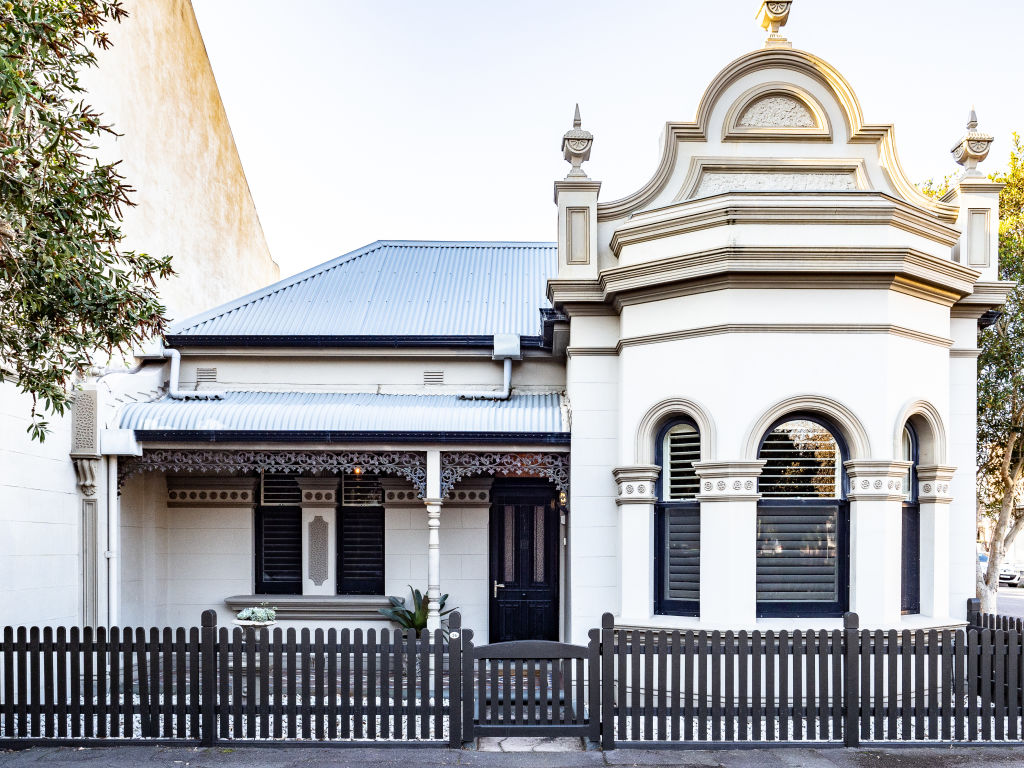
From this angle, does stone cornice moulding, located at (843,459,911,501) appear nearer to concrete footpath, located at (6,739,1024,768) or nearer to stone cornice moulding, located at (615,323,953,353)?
stone cornice moulding, located at (615,323,953,353)

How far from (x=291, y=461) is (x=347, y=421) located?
0.99 m

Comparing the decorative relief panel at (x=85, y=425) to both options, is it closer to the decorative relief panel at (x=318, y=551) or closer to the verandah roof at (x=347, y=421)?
the verandah roof at (x=347, y=421)

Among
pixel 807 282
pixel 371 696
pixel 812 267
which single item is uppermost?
pixel 812 267

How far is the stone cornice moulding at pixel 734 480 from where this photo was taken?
9258 mm

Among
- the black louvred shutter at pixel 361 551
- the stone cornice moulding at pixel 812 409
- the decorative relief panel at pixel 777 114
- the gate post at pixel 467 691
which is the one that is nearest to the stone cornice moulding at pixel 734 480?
the stone cornice moulding at pixel 812 409

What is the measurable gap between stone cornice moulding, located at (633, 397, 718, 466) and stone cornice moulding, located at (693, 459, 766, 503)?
0.54ft

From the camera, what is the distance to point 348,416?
37.4 feet

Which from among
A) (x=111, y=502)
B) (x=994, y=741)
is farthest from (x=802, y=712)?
(x=111, y=502)

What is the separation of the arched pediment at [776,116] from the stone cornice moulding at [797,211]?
1.13 meters

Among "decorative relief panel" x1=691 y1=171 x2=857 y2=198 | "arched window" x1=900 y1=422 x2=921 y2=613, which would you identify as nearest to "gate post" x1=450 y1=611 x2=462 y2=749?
"arched window" x1=900 y1=422 x2=921 y2=613

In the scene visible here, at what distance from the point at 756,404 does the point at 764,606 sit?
2.20 m

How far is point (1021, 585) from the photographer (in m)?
33.3

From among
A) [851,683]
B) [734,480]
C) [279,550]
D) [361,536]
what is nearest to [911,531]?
[734,480]

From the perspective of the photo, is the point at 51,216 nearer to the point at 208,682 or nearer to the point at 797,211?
the point at 208,682
